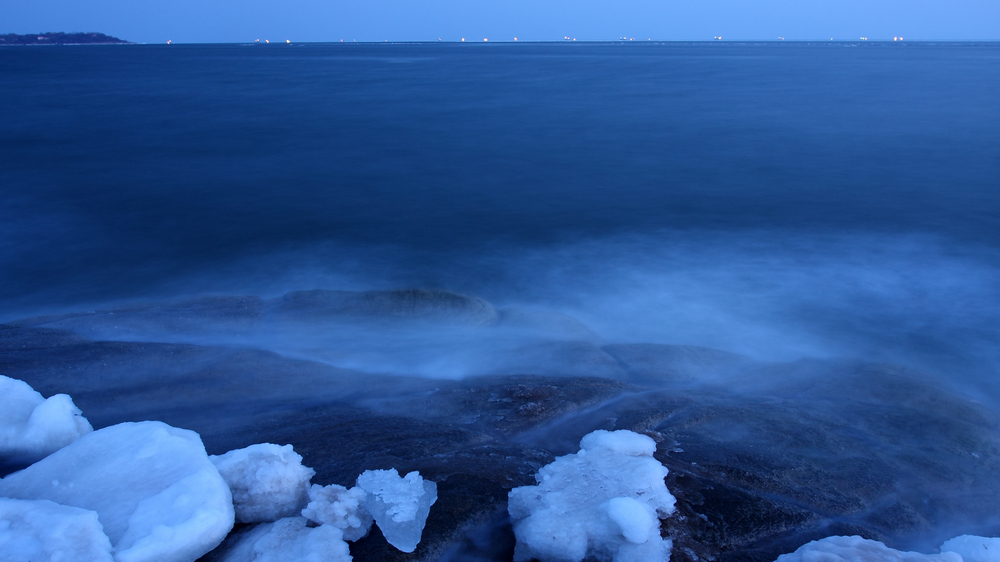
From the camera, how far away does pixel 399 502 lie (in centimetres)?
287

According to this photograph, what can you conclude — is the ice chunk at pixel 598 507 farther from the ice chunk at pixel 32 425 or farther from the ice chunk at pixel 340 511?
the ice chunk at pixel 32 425

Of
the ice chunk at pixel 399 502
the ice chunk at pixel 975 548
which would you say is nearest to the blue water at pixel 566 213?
the ice chunk at pixel 975 548

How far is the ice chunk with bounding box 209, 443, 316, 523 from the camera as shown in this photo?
9.12ft

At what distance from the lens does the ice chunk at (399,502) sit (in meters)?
2.70

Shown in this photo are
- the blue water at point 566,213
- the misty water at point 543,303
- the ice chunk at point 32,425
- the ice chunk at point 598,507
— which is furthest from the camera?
the blue water at point 566,213

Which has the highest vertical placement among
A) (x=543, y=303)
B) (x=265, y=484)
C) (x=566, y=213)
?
(x=566, y=213)

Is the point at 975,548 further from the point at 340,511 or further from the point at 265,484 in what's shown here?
the point at 265,484

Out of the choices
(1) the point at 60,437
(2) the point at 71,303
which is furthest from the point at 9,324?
(1) the point at 60,437

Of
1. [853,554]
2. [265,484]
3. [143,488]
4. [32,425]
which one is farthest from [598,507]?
[32,425]

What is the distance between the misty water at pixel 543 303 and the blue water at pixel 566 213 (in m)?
0.06

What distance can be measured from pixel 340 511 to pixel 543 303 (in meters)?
4.16

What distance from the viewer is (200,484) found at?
8.66ft

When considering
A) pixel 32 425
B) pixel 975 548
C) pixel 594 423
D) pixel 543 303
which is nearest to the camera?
pixel 975 548

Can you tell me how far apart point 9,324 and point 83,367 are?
6.13ft
